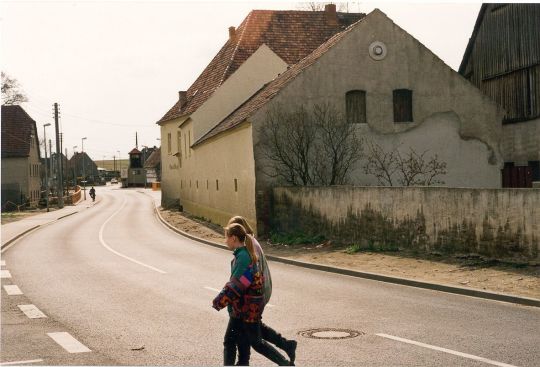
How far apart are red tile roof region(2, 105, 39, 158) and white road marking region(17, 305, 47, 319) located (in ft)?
206

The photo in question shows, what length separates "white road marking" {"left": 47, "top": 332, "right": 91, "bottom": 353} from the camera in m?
8.83

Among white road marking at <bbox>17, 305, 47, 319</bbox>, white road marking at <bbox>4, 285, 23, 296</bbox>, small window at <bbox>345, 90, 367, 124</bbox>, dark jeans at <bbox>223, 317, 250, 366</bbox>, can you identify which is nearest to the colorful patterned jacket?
dark jeans at <bbox>223, 317, 250, 366</bbox>

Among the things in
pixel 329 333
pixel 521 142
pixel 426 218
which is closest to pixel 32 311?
pixel 329 333

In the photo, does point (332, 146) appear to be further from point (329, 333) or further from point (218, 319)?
point (329, 333)

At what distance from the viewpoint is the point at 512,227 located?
15016 mm

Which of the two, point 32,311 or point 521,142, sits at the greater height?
point 521,142

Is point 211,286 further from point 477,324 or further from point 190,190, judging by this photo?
point 190,190

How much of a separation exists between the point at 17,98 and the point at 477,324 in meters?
77.7

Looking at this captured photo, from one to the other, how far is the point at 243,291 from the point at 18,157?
2810 inches

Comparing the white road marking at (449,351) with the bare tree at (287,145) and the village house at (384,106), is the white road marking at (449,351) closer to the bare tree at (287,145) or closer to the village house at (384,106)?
the village house at (384,106)

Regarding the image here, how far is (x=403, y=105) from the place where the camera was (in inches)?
1171

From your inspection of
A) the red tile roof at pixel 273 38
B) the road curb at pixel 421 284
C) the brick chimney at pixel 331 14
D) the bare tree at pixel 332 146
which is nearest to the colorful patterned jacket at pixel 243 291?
Answer: the road curb at pixel 421 284

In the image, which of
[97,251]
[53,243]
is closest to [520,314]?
[97,251]

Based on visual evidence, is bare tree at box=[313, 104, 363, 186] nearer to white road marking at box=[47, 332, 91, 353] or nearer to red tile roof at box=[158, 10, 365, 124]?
red tile roof at box=[158, 10, 365, 124]
